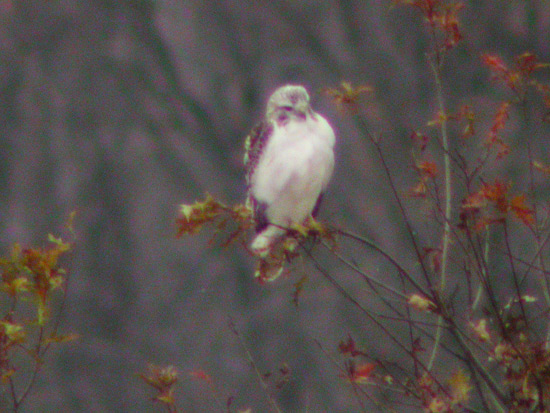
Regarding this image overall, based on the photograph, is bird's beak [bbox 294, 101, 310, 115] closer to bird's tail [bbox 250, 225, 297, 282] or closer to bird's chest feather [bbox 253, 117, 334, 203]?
bird's chest feather [bbox 253, 117, 334, 203]

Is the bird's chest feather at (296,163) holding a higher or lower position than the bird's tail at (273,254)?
higher

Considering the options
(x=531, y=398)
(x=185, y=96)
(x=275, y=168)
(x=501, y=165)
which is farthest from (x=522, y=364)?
(x=185, y=96)

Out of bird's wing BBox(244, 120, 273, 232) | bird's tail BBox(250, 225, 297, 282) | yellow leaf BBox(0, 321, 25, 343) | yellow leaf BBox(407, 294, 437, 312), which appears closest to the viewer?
yellow leaf BBox(407, 294, 437, 312)

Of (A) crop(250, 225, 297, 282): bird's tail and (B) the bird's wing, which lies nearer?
(A) crop(250, 225, 297, 282): bird's tail

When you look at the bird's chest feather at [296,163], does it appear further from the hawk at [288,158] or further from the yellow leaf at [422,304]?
the yellow leaf at [422,304]

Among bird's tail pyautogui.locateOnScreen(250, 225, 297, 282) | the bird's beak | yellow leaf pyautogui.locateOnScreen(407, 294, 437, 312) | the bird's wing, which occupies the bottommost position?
yellow leaf pyautogui.locateOnScreen(407, 294, 437, 312)

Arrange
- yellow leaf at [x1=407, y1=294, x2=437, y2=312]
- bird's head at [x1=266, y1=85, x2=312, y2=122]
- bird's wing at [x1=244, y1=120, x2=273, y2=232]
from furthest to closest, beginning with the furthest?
bird's wing at [x1=244, y1=120, x2=273, y2=232] → bird's head at [x1=266, y1=85, x2=312, y2=122] → yellow leaf at [x1=407, y1=294, x2=437, y2=312]

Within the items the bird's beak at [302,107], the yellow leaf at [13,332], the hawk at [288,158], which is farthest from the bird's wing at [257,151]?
the yellow leaf at [13,332]

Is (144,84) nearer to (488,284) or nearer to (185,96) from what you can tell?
(185,96)

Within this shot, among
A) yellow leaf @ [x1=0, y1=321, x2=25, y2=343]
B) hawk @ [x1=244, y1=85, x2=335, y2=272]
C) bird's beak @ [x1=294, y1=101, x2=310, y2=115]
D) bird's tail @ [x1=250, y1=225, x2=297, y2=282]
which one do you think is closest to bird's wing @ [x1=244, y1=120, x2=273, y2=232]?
hawk @ [x1=244, y1=85, x2=335, y2=272]

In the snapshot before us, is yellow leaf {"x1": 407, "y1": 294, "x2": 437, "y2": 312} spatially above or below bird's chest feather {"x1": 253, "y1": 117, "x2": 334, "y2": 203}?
below

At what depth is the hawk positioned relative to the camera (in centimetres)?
414

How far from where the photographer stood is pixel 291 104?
4.11 metres

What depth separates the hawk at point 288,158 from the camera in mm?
4137
